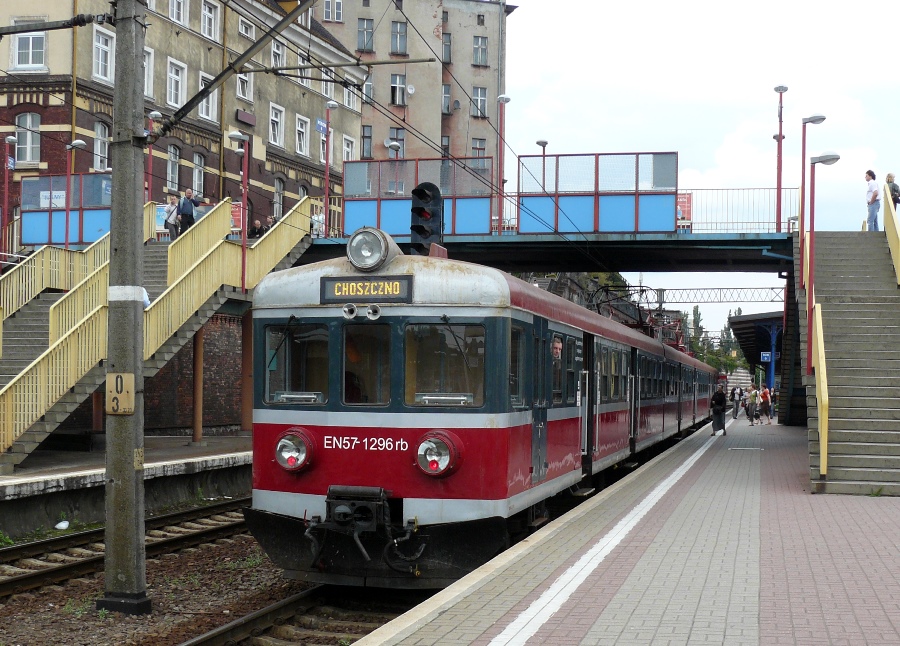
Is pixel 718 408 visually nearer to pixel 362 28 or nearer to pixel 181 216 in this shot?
pixel 181 216

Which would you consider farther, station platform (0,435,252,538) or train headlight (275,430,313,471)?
station platform (0,435,252,538)

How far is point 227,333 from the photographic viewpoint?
3033cm

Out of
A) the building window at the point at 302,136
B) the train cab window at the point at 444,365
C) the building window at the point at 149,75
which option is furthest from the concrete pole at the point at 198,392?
the building window at the point at 302,136

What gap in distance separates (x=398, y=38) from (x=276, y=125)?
2063cm

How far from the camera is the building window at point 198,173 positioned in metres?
38.7

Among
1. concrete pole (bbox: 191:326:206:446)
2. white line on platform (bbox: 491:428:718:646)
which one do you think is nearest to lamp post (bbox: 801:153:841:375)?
white line on platform (bbox: 491:428:718:646)

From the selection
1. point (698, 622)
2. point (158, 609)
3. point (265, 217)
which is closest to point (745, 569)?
point (698, 622)

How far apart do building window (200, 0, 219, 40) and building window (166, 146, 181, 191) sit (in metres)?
4.96

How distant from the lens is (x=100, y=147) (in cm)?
3481

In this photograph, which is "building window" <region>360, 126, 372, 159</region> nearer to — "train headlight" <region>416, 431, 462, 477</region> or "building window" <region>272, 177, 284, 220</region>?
"building window" <region>272, 177, 284, 220</region>

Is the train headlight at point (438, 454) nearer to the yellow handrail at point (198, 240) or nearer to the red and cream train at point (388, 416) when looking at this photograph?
the red and cream train at point (388, 416)

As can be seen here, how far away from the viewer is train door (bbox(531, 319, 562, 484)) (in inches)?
416

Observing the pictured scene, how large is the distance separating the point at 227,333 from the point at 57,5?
12.1 m

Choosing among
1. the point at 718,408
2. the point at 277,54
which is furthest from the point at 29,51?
the point at 718,408
